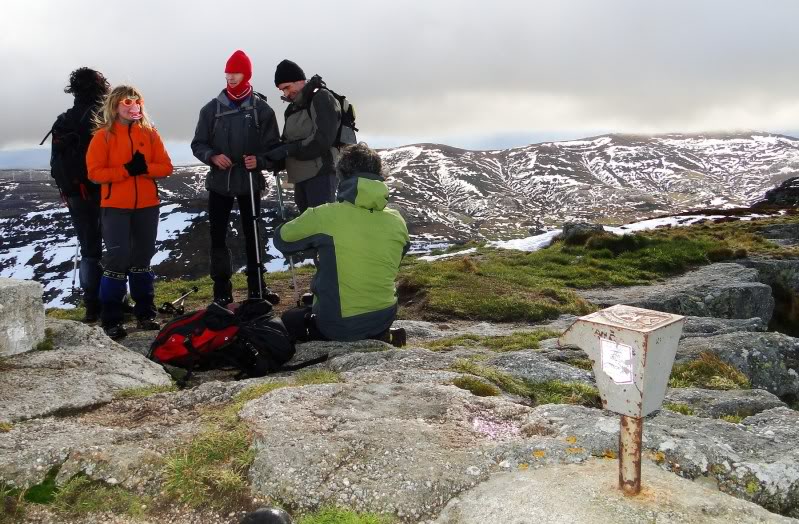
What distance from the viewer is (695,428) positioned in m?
4.70

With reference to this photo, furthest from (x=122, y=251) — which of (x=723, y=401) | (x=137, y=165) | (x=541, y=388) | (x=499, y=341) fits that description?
(x=723, y=401)

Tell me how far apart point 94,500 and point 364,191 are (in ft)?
14.8

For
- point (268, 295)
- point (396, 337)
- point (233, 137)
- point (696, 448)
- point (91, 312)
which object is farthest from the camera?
point (268, 295)

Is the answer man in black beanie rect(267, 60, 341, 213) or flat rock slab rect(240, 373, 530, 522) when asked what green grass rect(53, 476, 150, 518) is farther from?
man in black beanie rect(267, 60, 341, 213)

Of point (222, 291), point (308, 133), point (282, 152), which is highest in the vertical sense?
point (308, 133)

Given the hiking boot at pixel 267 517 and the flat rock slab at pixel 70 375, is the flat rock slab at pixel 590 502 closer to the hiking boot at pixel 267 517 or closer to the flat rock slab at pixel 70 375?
the hiking boot at pixel 267 517

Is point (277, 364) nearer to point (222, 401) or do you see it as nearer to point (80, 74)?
point (222, 401)

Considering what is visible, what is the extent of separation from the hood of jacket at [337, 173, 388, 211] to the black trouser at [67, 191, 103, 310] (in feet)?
17.6

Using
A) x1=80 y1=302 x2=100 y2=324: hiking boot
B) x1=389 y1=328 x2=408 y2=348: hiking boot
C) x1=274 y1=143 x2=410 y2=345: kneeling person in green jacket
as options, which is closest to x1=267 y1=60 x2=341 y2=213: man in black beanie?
x1=274 y1=143 x2=410 y2=345: kneeling person in green jacket

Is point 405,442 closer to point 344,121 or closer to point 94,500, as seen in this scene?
point 94,500

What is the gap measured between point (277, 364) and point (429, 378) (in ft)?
7.55

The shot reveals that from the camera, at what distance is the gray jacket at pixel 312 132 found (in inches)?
382

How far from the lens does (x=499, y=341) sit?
9.45m

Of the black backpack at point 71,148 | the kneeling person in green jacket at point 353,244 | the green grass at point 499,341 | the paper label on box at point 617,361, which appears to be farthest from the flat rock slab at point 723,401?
the black backpack at point 71,148
